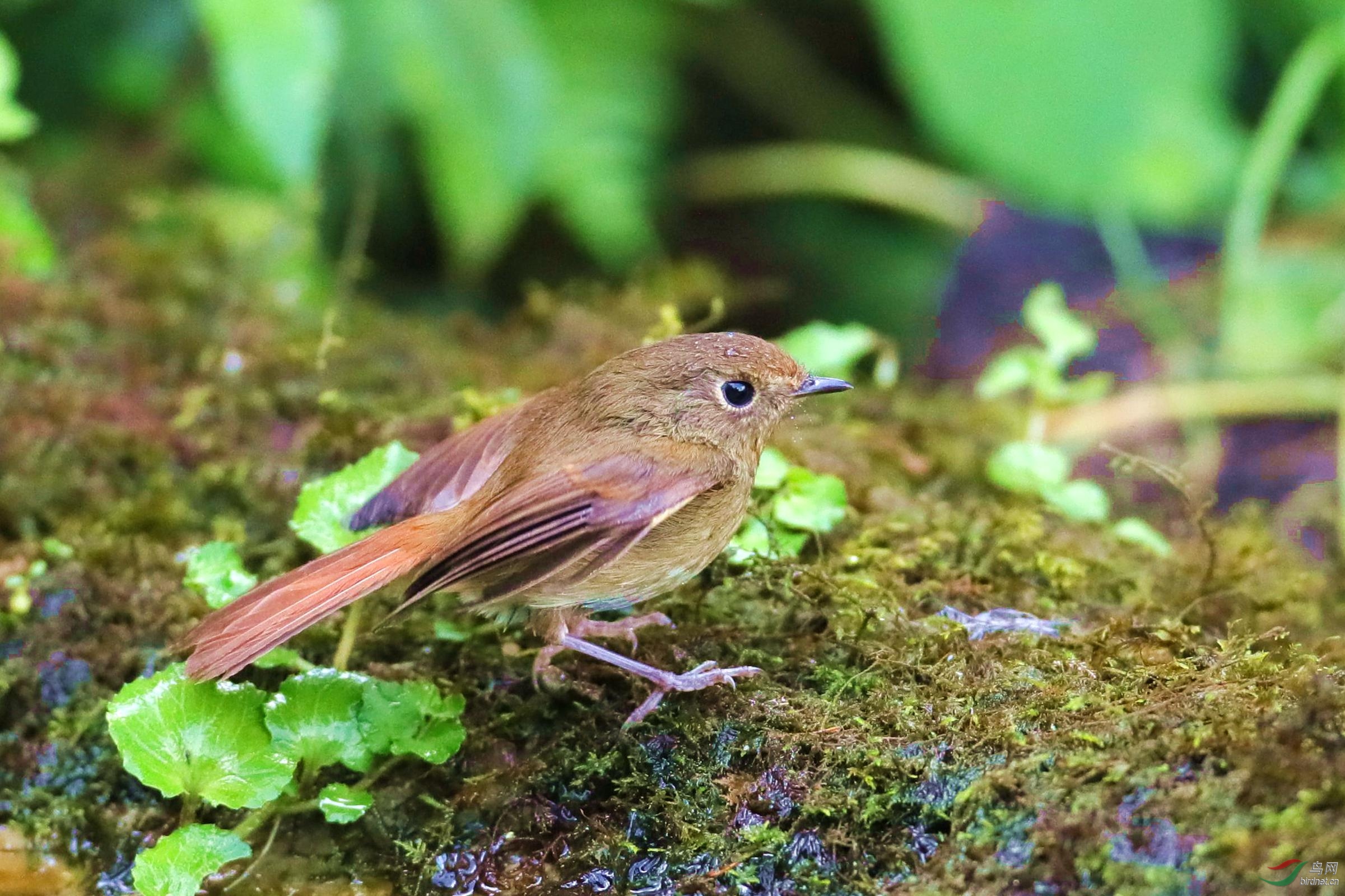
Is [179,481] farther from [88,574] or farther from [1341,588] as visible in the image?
[1341,588]

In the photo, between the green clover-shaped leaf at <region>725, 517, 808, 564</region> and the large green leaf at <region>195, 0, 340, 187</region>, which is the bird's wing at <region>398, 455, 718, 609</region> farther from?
the large green leaf at <region>195, 0, 340, 187</region>

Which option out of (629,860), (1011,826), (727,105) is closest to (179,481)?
(629,860)

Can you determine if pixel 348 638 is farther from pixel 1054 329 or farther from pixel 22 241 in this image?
Answer: pixel 22 241

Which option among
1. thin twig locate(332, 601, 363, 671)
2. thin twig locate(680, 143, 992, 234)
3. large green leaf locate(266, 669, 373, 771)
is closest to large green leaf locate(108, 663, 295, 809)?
large green leaf locate(266, 669, 373, 771)

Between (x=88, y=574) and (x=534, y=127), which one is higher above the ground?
(x=534, y=127)

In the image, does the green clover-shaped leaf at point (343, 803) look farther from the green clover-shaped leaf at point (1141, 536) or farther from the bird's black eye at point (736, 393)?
the green clover-shaped leaf at point (1141, 536)

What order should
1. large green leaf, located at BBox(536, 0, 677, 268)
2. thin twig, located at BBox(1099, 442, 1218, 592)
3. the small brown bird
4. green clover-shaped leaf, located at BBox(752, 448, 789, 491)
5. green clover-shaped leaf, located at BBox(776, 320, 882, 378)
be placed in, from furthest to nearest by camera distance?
large green leaf, located at BBox(536, 0, 677, 268)
green clover-shaped leaf, located at BBox(776, 320, 882, 378)
green clover-shaped leaf, located at BBox(752, 448, 789, 491)
thin twig, located at BBox(1099, 442, 1218, 592)
the small brown bird

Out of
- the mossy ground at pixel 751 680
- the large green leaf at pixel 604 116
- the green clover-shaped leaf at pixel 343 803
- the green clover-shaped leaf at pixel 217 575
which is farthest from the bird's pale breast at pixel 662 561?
the large green leaf at pixel 604 116
